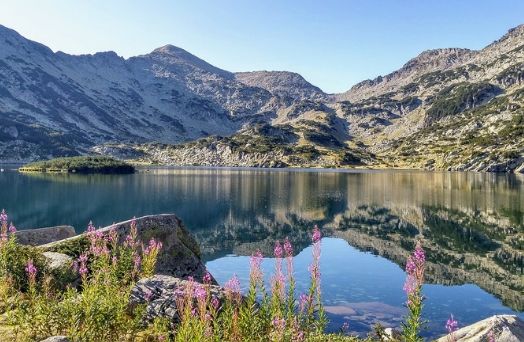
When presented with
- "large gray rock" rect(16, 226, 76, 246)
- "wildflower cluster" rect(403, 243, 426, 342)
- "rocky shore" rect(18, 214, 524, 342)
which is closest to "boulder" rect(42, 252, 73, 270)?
"rocky shore" rect(18, 214, 524, 342)

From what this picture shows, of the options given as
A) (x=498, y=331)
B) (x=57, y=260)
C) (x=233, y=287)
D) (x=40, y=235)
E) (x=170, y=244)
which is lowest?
(x=498, y=331)

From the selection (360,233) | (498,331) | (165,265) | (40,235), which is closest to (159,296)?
(165,265)

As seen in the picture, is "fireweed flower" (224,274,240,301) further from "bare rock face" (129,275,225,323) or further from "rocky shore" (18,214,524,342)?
"rocky shore" (18,214,524,342)

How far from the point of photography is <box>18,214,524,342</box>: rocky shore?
14.5 meters

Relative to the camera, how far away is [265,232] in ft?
203

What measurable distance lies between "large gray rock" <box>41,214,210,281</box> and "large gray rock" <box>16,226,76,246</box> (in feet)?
22.4

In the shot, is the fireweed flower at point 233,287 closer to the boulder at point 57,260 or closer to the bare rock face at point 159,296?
the bare rock face at point 159,296

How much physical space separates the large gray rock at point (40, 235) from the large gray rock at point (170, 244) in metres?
6.82

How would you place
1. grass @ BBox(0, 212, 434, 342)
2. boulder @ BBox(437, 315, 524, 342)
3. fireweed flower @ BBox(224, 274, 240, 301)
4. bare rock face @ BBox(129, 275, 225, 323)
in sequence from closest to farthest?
grass @ BBox(0, 212, 434, 342)
fireweed flower @ BBox(224, 274, 240, 301)
bare rock face @ BBox(129, 275, 225, 323)
boulder @ BBox(437, 315, 524, 342)

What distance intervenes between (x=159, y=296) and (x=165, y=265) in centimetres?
903

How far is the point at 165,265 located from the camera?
23609mm

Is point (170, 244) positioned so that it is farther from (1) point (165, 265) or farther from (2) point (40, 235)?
(2) point (40, 235)

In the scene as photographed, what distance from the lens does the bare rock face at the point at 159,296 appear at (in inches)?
561

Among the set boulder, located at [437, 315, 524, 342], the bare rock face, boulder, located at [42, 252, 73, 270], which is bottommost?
boulder, located at [437, 315, 524, 342]
